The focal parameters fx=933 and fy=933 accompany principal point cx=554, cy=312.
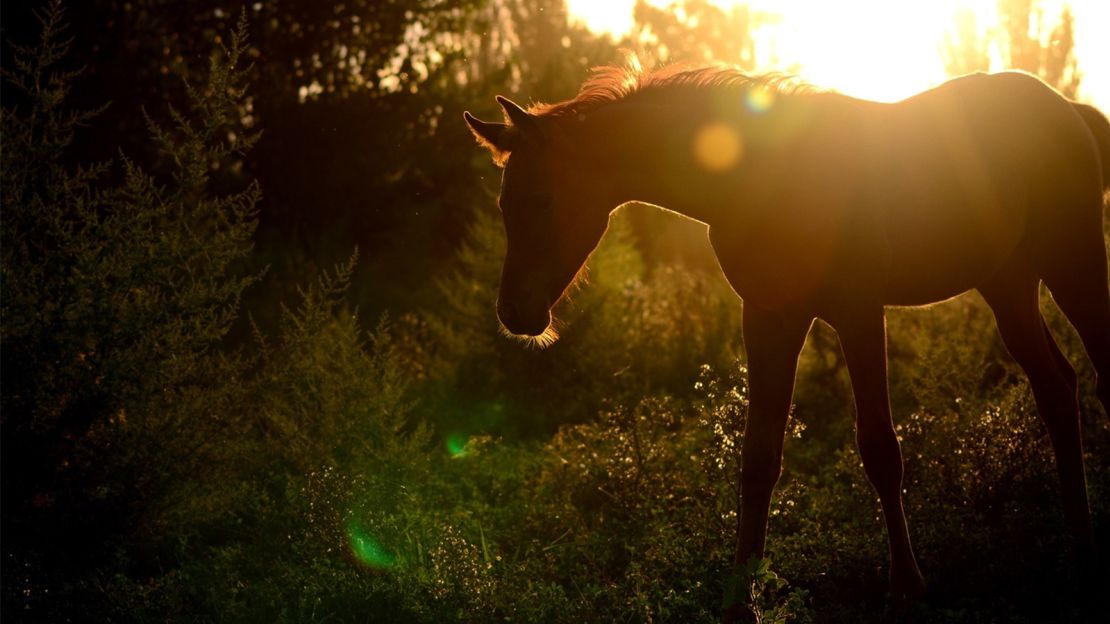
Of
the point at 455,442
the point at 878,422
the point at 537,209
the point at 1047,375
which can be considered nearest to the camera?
the point at 537,209

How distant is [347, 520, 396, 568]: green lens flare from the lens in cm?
514

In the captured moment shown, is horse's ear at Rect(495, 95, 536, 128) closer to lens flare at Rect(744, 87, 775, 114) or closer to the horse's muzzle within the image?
the horse's muzzle

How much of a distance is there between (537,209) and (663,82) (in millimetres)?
924

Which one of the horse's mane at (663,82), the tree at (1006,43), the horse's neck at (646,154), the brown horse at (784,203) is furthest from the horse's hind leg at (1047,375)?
the tree at (1006,43)

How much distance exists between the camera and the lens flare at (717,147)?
436 centimetres

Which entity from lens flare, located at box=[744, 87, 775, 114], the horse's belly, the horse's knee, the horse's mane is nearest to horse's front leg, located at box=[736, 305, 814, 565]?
the horse's knee

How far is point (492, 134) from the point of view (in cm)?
421

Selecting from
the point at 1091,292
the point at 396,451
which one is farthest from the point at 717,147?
the point at 396,451

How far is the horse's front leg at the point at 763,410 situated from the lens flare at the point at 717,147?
→ 0.77m

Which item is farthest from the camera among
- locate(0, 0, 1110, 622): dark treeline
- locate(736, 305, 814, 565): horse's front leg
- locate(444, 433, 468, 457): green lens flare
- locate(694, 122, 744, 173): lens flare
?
locate(444, 433, 468, 457): green lens flare

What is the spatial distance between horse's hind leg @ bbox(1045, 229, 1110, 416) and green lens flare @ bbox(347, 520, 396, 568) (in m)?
4.16

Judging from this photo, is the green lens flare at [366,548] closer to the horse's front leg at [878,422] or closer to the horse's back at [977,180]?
the horse's front leg at [878,422]

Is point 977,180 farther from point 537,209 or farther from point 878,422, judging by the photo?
point 537,209

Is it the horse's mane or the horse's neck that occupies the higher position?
the horse's mane
